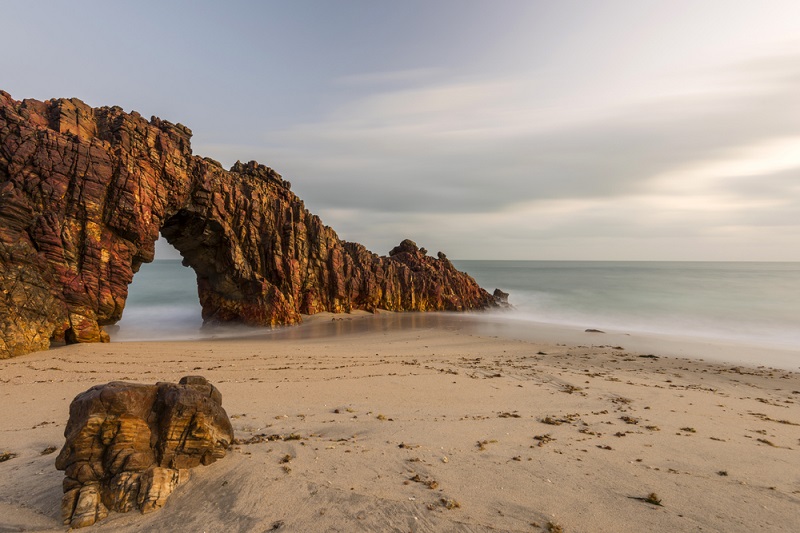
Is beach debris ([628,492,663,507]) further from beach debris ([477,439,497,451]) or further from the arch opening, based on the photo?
the arch opening

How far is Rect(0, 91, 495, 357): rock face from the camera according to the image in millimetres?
15451

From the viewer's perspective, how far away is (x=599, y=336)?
72.4 feet

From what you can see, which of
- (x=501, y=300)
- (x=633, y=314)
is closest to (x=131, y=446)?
(x=501, y=300)

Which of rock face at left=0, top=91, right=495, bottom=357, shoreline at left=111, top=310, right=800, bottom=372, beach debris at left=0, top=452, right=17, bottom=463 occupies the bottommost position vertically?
shoreline at left=111, top=310, right=800, bottom=372

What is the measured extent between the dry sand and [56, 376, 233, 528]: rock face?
0.21 metres

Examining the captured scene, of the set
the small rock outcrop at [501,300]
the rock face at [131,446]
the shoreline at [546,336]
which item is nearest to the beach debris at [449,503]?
the rock face at [131,446]

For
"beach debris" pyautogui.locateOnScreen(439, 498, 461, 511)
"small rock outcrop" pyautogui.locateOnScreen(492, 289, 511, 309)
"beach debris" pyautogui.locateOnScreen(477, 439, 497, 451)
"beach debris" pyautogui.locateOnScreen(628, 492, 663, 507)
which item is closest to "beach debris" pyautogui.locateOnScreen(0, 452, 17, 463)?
"beach debris" pyautogui.locateOnScreen(439, 498, 461, 511)

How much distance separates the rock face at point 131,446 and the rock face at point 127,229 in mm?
13065

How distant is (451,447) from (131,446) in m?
4.58

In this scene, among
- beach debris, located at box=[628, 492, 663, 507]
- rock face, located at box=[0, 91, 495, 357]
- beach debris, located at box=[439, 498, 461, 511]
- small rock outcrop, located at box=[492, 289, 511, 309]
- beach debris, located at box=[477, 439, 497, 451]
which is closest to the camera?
beach debris, located at box=[439, 498, 461, 511]

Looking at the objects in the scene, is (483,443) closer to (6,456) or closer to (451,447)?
(451,447)

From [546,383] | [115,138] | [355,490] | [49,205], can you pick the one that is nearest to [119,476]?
[355,490]

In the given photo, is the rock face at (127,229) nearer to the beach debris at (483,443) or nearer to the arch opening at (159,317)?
the arch opening at (159,317)

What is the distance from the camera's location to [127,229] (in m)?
18.8
